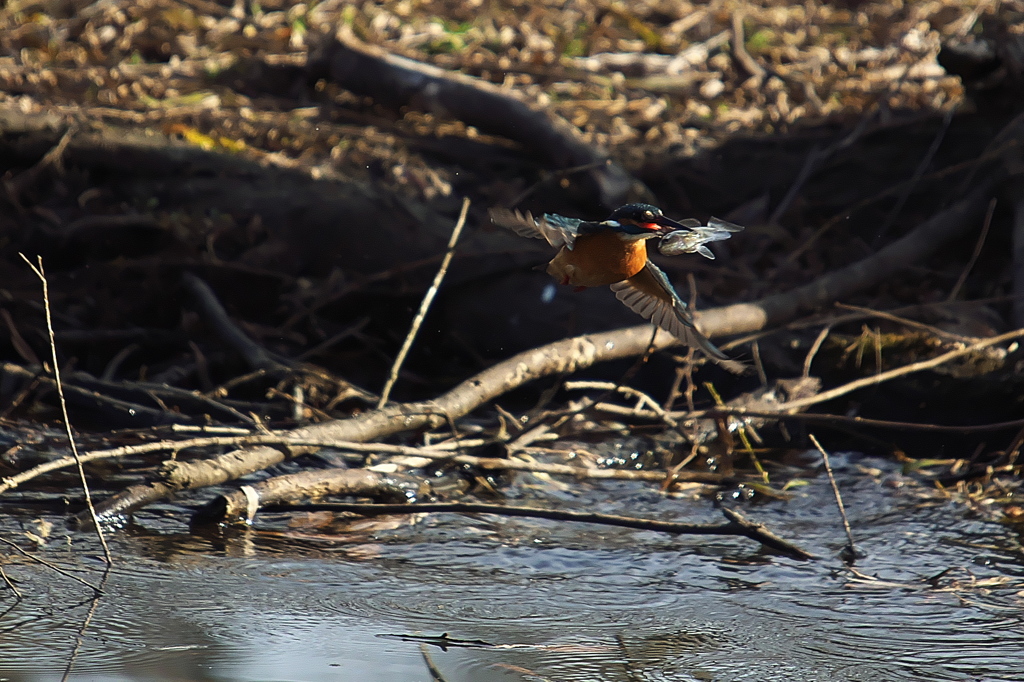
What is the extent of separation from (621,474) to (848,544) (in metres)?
0.80

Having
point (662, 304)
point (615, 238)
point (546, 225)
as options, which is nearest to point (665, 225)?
point (615, 238)

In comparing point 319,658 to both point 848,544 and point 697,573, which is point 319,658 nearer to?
point 697,573

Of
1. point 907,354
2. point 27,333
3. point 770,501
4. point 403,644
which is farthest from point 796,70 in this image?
point 403,644

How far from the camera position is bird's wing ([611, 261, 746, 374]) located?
2.56 meters

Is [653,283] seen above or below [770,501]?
above

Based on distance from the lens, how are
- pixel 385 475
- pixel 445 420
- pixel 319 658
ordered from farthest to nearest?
pixel 445 420 → pixel 385 475 → pixel 319 658

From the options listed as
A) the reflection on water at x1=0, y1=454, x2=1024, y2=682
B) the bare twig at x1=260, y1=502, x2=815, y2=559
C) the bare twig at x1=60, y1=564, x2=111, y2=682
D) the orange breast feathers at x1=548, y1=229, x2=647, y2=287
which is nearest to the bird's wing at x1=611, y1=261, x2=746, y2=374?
the orange breast feathers at x1=548, y1=229, x2=647, y2=287

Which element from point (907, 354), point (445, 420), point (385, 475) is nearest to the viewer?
point (385, 475)

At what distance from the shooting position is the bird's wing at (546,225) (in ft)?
7.30

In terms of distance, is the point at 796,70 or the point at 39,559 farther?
the point at 796,70

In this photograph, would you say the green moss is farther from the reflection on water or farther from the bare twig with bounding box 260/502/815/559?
the bare twig with bounding box 260/502/815/559

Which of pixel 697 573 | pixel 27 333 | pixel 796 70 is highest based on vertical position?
pixel 796 70

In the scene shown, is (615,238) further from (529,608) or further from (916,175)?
(916,175)

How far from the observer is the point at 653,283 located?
2609 millimetres
